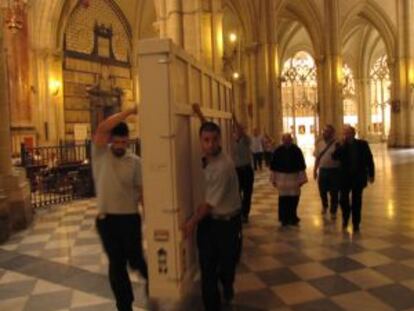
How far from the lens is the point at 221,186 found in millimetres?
3652

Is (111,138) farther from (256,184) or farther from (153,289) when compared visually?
(256,184)

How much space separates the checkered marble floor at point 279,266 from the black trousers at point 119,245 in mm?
646

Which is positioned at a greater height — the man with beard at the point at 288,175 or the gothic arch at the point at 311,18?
the gothic arch at the point at 311,18

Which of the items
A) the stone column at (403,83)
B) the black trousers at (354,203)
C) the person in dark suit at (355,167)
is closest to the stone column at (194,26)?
the person in dark suit at (355,167)

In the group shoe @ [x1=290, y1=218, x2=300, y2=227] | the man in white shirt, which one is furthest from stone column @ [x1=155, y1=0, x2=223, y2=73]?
shoe @ [x1=290, y1=218, x2=300, y2=227]

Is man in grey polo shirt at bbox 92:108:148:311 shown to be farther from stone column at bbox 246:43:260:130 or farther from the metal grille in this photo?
stone column at bbox 246:43:260:130

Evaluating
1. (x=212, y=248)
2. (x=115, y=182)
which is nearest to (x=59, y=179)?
(x=115, y=182)

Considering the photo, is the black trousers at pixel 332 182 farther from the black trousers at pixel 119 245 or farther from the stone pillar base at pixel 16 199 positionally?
the stone pillar base at pixel 16 199

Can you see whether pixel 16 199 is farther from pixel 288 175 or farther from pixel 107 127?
pixel 107 127

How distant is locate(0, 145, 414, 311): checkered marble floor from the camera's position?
4352mm

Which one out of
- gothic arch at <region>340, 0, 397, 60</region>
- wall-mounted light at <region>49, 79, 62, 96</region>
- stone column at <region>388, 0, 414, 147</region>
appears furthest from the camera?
gothic arch at <region>340, 0, 397, 60</region>

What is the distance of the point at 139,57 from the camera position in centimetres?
333

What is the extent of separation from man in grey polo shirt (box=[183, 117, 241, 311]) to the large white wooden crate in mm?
176

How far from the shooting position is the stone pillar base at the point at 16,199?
8.30 metres
